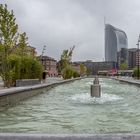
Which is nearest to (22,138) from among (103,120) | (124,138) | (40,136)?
(40,136)

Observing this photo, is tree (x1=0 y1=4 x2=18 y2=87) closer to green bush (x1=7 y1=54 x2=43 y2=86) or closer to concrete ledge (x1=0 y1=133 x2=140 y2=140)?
green bush (x1=7 y1=54 x2=43 y2=86)

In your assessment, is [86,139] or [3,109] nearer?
[86,139]

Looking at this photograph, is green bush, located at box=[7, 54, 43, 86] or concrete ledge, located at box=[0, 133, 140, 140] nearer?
concrete ledge, located at box=[0, 133, 140, 140]

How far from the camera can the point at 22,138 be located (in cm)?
463

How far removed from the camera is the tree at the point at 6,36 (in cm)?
3366

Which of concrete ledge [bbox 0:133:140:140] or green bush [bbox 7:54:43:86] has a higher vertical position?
green bush [bbox 7:54:43:86]

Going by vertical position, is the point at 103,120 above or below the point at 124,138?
below

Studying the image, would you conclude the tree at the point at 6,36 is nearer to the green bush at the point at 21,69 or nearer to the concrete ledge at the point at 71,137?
the green bush at the point at 21,69

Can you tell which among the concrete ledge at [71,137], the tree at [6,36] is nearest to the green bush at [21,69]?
the tree at [6,36]

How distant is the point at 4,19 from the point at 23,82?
6.27 metres

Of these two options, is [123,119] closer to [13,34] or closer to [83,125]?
[83,125]

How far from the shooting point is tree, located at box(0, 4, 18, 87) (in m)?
33.7

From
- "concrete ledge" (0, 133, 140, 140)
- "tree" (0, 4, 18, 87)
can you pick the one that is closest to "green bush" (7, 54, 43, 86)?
"tree" (0, 4, 18, 87)

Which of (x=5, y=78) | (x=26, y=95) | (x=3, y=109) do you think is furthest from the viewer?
(x=5, y=78)
